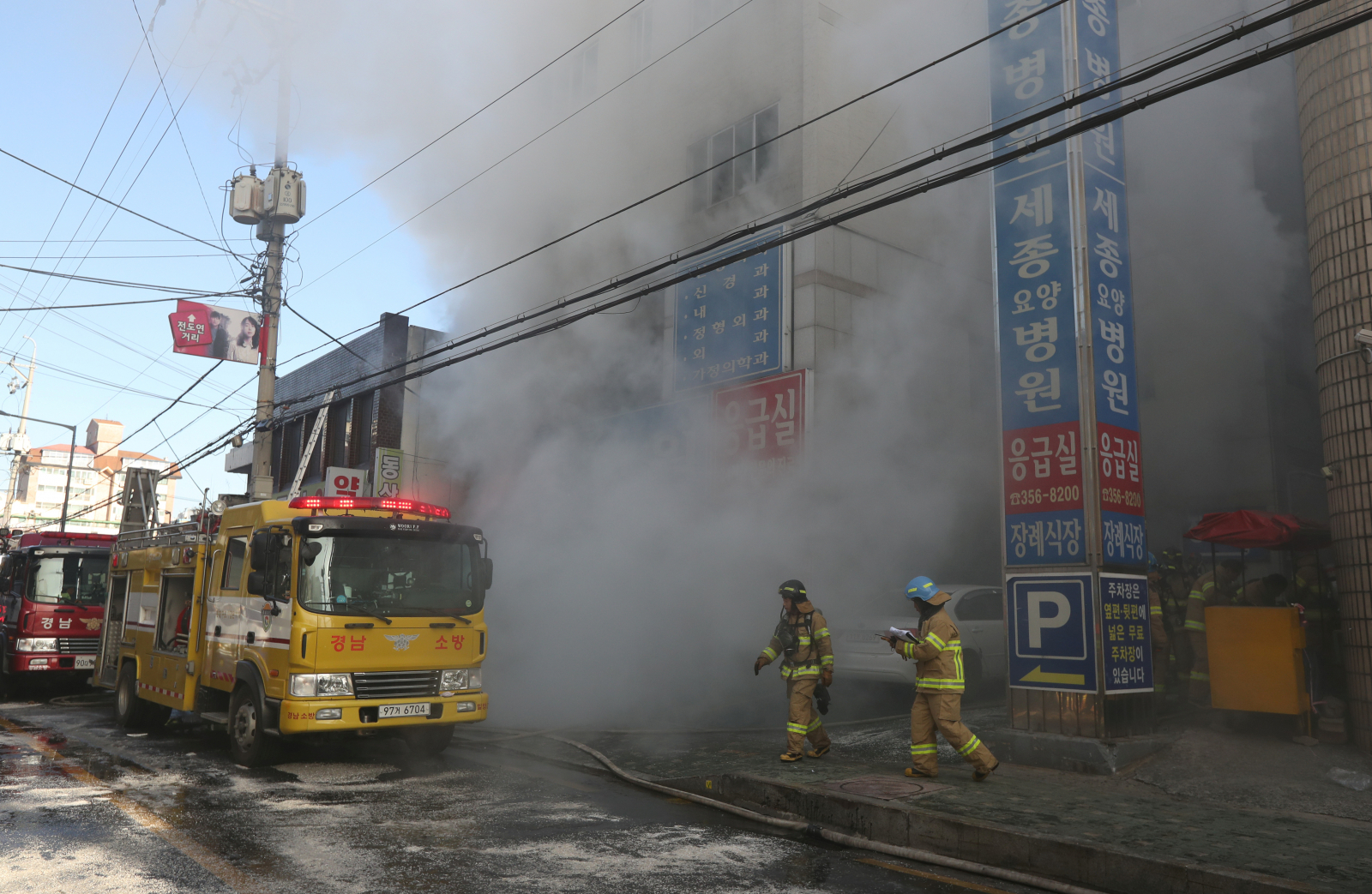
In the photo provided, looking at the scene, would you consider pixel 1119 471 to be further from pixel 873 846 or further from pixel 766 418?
pixel 766 418

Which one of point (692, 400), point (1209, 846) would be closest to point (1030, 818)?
point (1209, 846)

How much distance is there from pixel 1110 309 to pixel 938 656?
2.88 metres

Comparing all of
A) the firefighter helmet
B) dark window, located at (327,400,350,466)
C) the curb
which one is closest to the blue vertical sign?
A: the firefighter helmet

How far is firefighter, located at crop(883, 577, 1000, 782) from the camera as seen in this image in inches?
227

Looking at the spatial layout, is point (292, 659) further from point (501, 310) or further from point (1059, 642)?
point (501, 310)

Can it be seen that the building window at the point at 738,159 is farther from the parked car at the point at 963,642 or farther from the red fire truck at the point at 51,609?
the red fire truck at the point at 51,609

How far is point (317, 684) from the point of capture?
20.7 ft

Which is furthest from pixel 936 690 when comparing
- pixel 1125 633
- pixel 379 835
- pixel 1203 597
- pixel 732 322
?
pixel 732 322

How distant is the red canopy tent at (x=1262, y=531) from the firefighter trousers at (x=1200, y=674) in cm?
124

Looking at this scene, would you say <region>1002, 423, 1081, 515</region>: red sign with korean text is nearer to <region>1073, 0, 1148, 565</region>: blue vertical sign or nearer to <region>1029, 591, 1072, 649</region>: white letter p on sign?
<region>1073, 0, 1148, 565</region>: blue vertical sign

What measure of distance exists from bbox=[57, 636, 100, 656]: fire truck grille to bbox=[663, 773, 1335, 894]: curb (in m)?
9.67

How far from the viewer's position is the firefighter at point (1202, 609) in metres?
7.86

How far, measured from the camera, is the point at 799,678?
6.67 meters

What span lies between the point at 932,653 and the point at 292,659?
4.22 metres
